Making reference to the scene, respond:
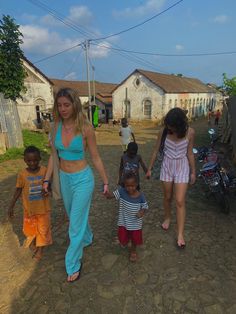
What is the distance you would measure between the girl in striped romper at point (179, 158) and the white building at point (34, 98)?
19.4m

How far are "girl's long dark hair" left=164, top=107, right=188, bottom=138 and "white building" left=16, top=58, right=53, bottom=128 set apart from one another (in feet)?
63.9

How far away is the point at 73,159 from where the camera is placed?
2934 millimetres

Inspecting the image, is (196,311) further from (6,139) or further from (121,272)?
(6,139)

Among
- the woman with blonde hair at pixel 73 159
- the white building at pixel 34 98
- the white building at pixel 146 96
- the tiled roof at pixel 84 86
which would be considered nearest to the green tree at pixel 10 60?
the woman with blonde hair at pixel 73 159

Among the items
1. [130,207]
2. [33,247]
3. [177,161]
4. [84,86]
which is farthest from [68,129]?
[84,86]

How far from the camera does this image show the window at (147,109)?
94.8 feet

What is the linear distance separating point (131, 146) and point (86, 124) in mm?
2007

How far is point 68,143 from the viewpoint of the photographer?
9.43ft

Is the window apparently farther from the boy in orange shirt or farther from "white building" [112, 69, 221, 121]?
the boy in orange shirt

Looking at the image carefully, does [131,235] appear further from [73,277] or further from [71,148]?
[71,148]

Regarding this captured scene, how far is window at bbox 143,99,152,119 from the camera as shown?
28.9m

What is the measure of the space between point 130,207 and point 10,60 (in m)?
9.56

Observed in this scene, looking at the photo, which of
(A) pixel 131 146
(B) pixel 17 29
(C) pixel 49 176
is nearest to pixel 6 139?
(B) pixel 17 29

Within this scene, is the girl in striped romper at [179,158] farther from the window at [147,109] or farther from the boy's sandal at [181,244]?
the window at [147,109]
